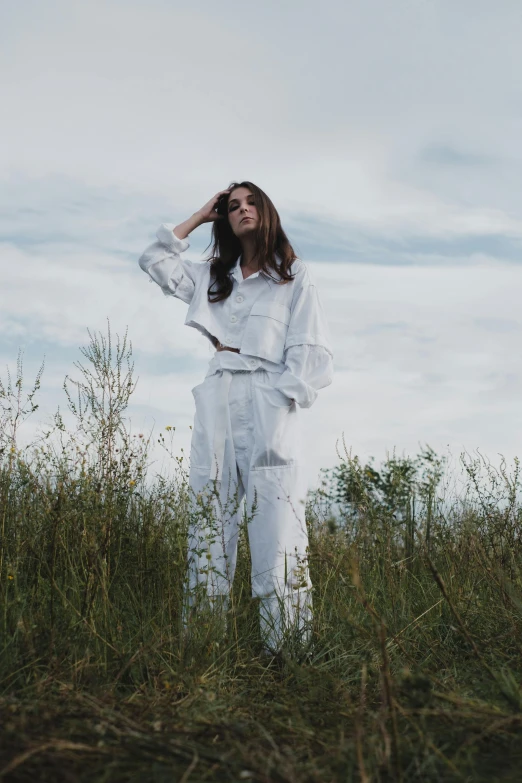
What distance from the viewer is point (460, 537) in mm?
5383

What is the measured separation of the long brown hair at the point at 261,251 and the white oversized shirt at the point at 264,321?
4 cm

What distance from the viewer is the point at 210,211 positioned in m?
4.54

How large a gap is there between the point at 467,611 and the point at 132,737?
8.05 feet

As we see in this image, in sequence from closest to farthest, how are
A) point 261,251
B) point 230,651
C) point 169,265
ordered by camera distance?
1. point 230,651
2. point 261,251
3. point 169,265

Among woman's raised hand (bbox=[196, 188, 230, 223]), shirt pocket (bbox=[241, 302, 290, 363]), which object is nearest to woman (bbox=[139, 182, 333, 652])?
shirt pocket (bbox=[241, 302, 290, 363])

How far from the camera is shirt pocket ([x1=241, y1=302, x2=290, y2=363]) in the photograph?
13.2 ft

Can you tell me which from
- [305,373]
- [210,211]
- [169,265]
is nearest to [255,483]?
[305,373]

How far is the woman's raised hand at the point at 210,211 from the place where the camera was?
452 centimetres

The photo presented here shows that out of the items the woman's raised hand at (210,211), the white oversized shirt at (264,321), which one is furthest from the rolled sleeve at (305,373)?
the woman's raised hand at (210,211)

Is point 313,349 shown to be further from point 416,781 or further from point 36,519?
point 416,781

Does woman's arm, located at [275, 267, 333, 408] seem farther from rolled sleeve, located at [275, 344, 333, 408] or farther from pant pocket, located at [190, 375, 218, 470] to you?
pant pocket, located at [190, 375, 218, 470]

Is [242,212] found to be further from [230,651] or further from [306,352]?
[230,651]

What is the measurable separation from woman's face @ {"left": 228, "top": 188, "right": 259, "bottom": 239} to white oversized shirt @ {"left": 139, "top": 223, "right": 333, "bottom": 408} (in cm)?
21

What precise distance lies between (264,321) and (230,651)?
1619 millimetres
